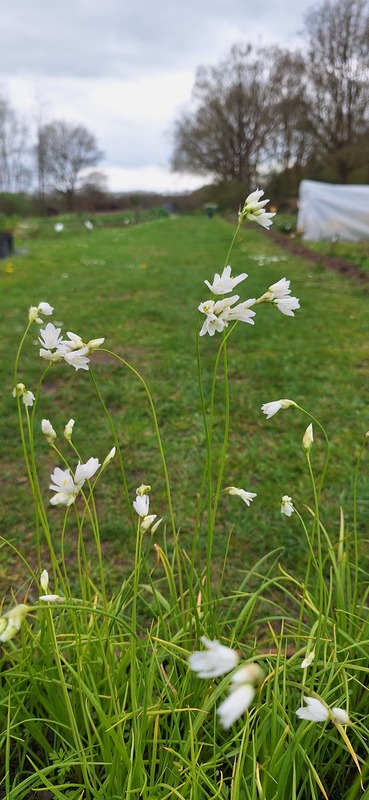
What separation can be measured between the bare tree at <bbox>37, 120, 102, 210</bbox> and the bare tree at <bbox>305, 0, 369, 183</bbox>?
21.1m

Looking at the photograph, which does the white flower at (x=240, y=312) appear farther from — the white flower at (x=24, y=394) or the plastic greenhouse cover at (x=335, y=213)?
the plastic greenhouse cover at (x=335, y=213)

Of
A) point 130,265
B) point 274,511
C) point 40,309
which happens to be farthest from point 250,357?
point 130,265

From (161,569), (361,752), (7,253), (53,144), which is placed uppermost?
(53,144)

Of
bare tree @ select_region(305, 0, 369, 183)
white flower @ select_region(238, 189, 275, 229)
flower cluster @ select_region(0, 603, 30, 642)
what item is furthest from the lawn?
bare tree @ select_region(305, 0, 369, 183)

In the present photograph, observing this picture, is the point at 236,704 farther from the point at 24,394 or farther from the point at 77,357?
the point at 24,394

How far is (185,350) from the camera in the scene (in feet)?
14.0

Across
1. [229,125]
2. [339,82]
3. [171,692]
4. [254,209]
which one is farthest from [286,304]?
[229,125]

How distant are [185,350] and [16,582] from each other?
279cm

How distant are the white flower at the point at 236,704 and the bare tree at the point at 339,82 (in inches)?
869

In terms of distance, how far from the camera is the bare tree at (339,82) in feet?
60.2

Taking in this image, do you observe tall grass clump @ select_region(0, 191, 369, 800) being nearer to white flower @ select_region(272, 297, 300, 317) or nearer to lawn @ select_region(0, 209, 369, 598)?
white flower @ select_region(272, 297, 300, 317)

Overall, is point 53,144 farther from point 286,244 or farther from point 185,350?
point 185,350

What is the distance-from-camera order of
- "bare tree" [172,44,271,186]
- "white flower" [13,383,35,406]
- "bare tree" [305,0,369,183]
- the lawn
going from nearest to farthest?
"white flower" [13,383,35,406] < the lawn < "bare tree" [305,0,369,183] < "bare tree" [172,44,271,186]

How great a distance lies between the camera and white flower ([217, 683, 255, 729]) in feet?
1.21
